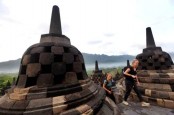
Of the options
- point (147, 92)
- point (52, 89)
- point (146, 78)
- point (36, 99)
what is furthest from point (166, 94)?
point (36, 99)

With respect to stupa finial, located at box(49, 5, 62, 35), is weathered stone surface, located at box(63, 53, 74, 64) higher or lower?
lower

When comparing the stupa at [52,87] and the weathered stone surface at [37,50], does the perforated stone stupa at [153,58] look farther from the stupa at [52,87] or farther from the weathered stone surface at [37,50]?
the weathered stone surface at [37,50]

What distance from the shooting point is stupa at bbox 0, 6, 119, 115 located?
3.78m

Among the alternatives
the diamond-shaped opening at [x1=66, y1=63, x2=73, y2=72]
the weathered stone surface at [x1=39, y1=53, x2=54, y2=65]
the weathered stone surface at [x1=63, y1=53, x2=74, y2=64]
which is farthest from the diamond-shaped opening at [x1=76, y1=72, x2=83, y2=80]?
the weathered stone surface at [x1=39, y1=53, x2=54, y2=65]

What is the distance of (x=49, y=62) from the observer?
465 centimetres

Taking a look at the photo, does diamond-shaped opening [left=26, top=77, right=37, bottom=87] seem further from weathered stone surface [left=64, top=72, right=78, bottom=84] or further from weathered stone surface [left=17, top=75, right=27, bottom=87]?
weathered stone surface [left=64, top=72, right=78, bottom=84]

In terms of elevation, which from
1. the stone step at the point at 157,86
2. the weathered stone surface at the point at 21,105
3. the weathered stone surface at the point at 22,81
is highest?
the weathered stone surface at the point at 22,81

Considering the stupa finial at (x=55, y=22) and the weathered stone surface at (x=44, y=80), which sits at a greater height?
the stupa finial at (x=55, y=22)

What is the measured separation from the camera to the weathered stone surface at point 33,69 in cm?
448

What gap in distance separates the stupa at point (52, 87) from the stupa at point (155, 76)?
4.36 m

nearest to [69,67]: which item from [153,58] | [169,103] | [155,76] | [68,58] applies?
[68,58]

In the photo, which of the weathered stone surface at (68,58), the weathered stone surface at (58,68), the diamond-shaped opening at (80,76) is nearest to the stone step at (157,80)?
the diamond-shaped opening at (80,76)

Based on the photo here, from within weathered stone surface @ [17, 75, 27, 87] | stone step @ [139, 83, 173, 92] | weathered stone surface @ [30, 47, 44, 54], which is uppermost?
weathered stone surface @ [30, 47, 44, 54]

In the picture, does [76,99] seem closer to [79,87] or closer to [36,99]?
[79,87]
